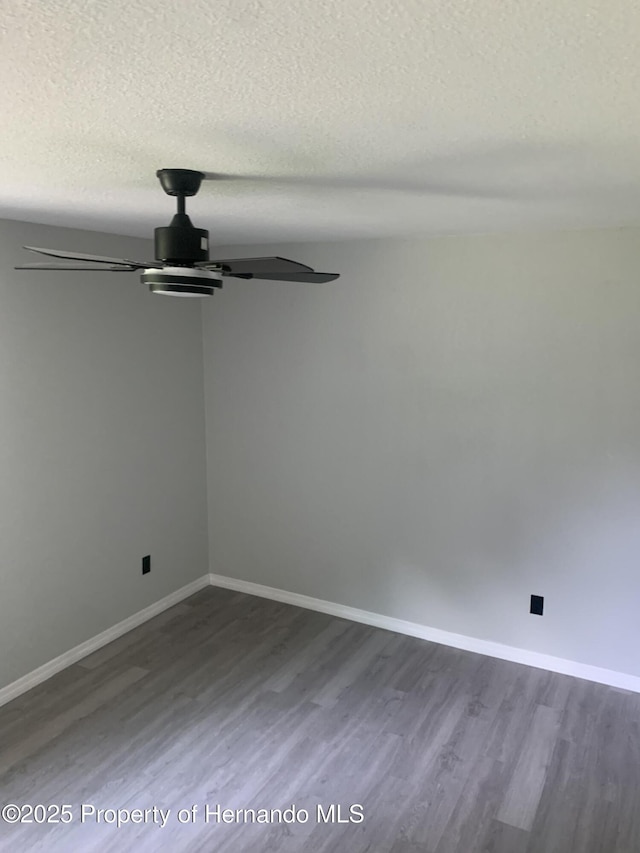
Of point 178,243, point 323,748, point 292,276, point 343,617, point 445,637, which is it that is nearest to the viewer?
point 178,243

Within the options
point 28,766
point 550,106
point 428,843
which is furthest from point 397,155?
point 28,766

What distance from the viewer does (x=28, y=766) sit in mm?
2664

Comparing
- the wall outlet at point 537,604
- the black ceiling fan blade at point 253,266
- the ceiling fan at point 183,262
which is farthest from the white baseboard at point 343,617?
the black ceiling fan blade at point 253,266

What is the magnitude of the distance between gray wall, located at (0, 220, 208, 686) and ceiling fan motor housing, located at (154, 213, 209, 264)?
1351mm

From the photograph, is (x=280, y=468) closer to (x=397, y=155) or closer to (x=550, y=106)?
(x=397, y=155)

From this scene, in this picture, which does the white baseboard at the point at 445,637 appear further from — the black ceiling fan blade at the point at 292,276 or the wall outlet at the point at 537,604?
the black ceiling fan blade at the point at 292,276

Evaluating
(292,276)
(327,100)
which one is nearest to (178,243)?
(292,276)

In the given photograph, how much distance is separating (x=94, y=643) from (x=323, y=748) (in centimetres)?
145

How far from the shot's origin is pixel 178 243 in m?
1.92

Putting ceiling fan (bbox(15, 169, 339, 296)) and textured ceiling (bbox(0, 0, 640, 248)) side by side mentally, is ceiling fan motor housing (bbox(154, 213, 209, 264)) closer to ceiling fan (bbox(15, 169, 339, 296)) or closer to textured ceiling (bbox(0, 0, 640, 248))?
ceiling fan (bbox(15, 169, 339, 296))

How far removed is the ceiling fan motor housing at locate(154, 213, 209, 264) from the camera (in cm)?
192

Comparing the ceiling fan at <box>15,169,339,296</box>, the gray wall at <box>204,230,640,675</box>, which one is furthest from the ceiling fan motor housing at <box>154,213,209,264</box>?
the gray wall at <box>204,230,640,675</box>

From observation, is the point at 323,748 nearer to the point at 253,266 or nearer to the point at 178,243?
the point at 253,266

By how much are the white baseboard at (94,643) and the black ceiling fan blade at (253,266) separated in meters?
2.34
